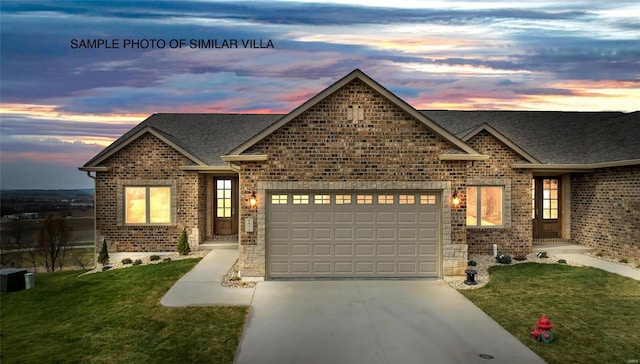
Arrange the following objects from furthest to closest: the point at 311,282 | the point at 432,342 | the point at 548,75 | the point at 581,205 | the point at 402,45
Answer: the point at 548,75 < the point at 402,45 < the point at 581,205 < the point at 311,282 < the point at 432,342

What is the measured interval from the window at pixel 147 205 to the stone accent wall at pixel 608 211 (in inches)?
676

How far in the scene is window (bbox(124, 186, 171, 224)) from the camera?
16.7 meters

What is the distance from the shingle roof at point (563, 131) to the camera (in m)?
16.5

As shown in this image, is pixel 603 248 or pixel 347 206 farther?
pixel 603 248

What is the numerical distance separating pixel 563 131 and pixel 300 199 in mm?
14850

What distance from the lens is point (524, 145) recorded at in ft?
59.0

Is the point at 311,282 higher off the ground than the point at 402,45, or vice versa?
the point at 402,45

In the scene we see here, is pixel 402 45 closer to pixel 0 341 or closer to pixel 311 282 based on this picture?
pixel 311 282

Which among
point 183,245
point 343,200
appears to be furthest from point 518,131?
point 183,245

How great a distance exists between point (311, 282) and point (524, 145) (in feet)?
40.0

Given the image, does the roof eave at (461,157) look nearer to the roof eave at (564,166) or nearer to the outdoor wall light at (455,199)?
the outdoor wall light at (455,199)

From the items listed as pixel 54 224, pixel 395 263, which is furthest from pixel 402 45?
pixel 54 224

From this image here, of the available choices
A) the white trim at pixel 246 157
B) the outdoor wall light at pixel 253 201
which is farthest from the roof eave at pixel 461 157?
the outdoor wall light at pixel 253 201

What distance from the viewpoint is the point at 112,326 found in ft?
27.4
